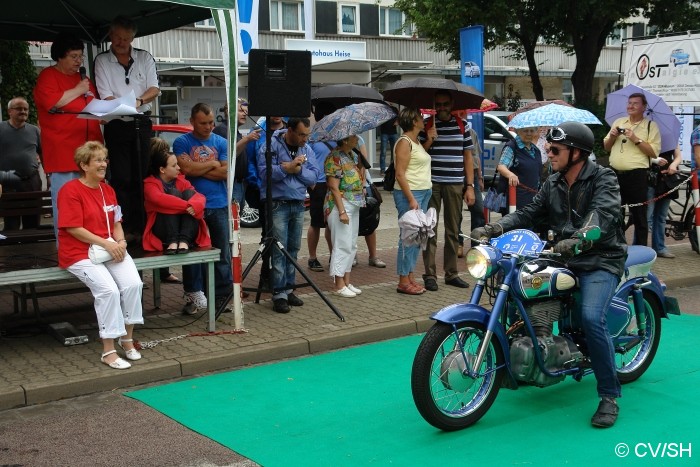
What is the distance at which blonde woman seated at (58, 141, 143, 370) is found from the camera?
22.3 ft

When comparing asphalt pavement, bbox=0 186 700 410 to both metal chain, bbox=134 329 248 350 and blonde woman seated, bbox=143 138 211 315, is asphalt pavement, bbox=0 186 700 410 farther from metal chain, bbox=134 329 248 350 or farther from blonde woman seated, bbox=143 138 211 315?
blonde woman seated, bbox=143 138 211 315

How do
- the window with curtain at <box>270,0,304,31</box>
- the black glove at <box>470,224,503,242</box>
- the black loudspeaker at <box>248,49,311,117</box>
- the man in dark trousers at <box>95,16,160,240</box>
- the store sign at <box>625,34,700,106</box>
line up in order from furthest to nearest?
the window with curtain at <box>270,0,304,31</box>, the store sign at <box>625,34,700,106</box>, the black loudspeaker at <box>248,49,311,117</box>, the man in dark trousers at <box>95,16,160,240</box>, the black glove at <box>470,224,503,242</box>

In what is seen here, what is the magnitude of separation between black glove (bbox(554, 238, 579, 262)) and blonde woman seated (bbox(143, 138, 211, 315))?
11.7ft

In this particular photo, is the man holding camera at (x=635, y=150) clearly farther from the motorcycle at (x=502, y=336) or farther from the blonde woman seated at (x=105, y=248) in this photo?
the blonde woman seated at (x=105, y=248)

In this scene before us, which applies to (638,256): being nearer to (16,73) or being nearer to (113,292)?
(113,292)

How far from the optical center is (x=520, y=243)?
556cm

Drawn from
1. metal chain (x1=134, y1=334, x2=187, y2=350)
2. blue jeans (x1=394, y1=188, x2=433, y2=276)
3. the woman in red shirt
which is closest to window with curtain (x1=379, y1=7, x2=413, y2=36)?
blue jeans (x1=394, y1=188, x2=433, y2=276)

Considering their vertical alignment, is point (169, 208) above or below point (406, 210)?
above

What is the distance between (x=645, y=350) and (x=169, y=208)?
4192 mm

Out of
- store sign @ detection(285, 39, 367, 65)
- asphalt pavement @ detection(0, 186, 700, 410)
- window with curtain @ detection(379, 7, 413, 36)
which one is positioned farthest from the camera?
window with curtain @ detection(379, 7, 413, 36)

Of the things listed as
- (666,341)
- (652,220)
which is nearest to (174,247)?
(666,341)

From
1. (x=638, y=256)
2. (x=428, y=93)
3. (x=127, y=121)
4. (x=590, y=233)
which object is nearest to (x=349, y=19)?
(x=428, y=93)

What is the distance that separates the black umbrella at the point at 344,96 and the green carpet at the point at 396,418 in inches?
201

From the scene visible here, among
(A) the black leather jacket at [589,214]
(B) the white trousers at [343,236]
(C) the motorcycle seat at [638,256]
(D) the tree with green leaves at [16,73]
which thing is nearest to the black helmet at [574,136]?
(A) the black leather jacket at [589,214]
